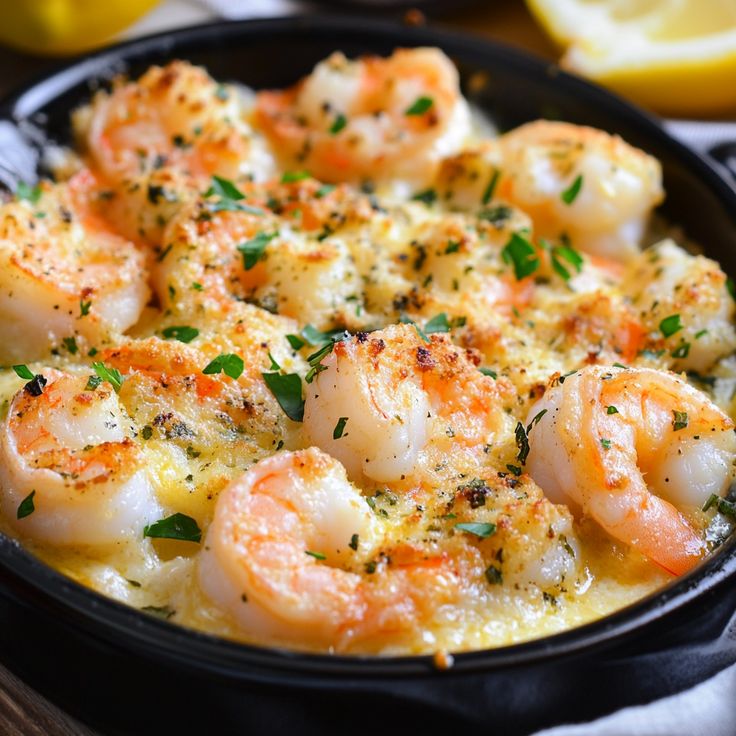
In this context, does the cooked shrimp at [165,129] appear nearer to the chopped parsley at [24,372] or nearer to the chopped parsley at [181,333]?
the chopped parsley at [181,333]

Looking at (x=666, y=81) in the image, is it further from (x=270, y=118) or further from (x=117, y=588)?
(x=117, y=588)

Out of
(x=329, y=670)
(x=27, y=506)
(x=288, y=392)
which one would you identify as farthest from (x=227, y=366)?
(x=329, y=670)

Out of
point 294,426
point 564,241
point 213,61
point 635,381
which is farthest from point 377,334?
point 213,61

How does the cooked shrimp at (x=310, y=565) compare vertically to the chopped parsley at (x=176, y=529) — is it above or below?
above

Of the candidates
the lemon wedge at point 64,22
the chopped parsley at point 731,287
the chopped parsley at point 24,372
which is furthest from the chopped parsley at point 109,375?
the lemon wedge at point 64,22

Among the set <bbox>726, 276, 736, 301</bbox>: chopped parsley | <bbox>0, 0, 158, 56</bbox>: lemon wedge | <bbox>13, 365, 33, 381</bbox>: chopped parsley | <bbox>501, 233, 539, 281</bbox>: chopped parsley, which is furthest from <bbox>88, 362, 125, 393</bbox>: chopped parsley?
<bbox>0, 0, 158, 56</bbox>: lemon wedge

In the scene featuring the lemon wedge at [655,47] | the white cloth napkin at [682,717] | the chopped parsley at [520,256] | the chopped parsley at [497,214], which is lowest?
the white cloth napkin at [682,717]
